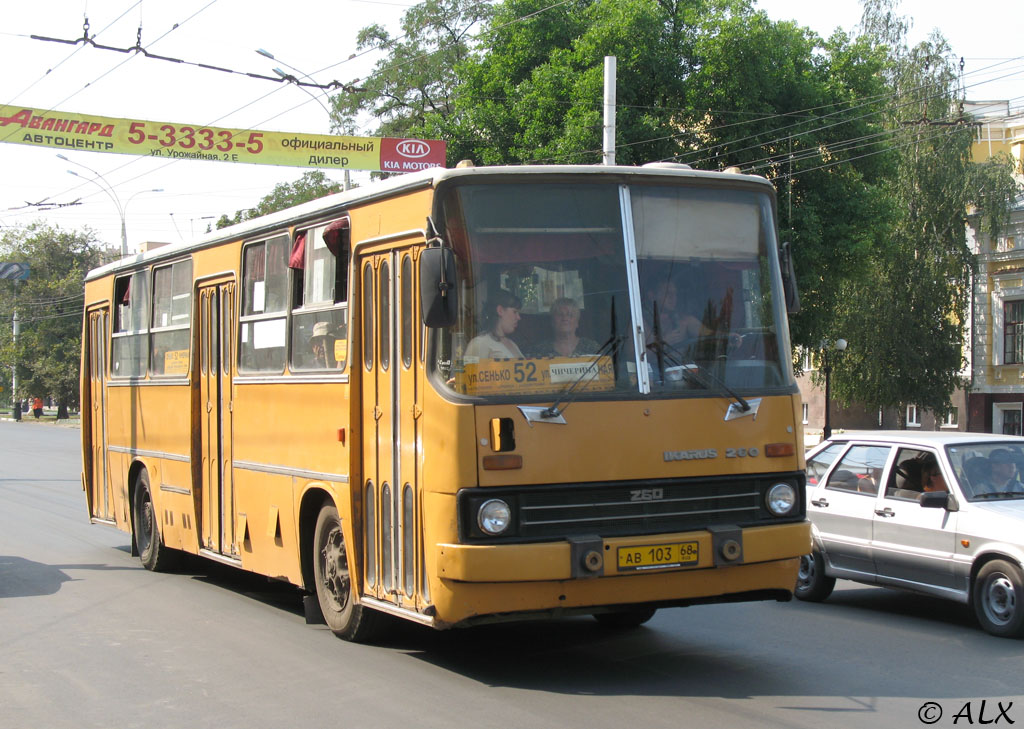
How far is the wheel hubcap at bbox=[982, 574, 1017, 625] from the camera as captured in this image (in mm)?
8797

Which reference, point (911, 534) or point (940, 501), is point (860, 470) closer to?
point (911, 534)

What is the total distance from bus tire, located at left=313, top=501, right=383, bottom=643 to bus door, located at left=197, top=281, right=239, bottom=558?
1.93m

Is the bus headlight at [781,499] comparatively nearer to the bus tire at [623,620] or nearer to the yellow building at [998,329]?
the bus tire at [623,620]

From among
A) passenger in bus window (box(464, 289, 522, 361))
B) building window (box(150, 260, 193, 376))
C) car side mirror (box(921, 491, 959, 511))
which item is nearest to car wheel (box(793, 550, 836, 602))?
car side mirror (box(921, 491, 959, 511))

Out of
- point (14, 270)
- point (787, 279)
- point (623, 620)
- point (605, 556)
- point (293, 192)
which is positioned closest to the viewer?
point (605, 556)

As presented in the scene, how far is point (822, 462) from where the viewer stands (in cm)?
1119

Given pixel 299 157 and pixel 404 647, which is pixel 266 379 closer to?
pixel 404 647

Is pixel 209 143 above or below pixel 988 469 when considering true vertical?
above

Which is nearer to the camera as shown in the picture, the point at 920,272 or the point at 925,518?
the point at 925,518

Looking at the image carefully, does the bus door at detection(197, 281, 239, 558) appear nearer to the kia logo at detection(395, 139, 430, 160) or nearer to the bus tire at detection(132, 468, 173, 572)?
the bus tire at detection(132, 468, 173, 572)

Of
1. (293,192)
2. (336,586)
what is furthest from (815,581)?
(293,192)

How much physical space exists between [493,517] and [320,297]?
2999mm

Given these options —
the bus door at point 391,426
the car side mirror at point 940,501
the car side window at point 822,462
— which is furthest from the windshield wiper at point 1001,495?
the bus door at point 391,426

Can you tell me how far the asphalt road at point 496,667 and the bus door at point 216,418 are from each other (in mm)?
684
